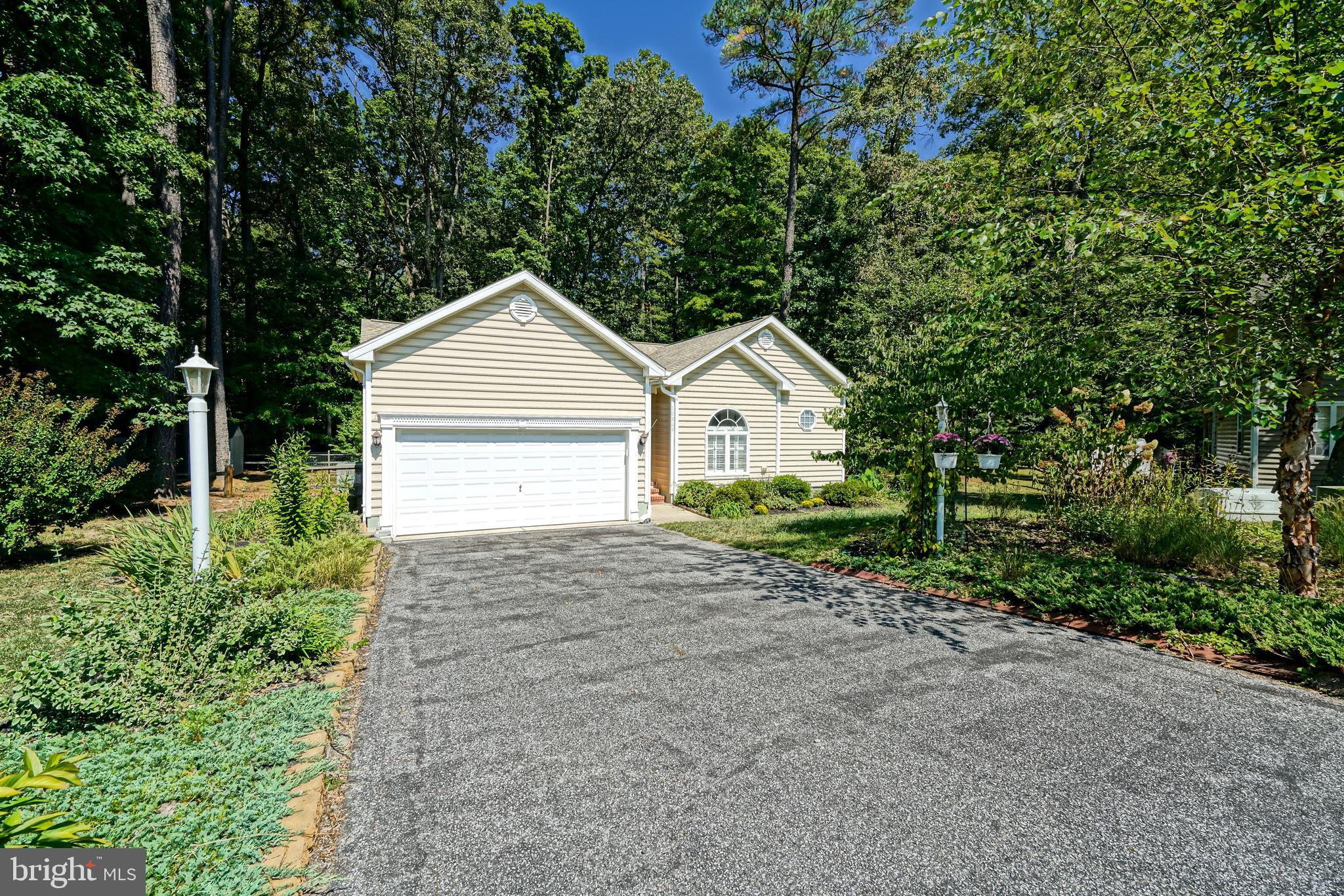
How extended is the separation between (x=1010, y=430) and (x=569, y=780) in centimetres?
929

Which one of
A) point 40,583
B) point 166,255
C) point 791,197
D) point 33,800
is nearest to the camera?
point 33,800

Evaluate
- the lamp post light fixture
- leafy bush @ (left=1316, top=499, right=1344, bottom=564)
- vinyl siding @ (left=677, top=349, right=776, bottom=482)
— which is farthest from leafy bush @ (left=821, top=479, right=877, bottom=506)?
leafy bush @ (left=1316, top=499, right=1344, bottom=564)

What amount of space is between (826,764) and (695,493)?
37.7 feet

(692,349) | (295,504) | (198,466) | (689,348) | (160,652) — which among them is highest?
(689,348)

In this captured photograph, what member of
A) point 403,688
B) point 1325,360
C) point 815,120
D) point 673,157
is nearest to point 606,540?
point 403,688

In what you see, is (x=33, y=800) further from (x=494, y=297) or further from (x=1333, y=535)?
(x=1333, y=535)

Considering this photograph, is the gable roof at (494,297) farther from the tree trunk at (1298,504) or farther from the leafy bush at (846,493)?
the tree trunk at (1298,504)

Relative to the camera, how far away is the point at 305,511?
8750 mm

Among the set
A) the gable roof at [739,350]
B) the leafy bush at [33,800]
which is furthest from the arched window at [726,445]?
the leafy bush at [33,800]

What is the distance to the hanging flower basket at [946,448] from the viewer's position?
7.84 meters

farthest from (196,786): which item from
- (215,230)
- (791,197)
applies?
(791,197)

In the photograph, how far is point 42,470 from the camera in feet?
25.2

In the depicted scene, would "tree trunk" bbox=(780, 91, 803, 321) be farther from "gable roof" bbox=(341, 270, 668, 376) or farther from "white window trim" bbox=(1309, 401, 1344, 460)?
"white window trim" bbox=(1309, 401, 1344, 460)

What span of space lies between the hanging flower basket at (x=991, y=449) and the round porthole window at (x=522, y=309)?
8.64 metres
